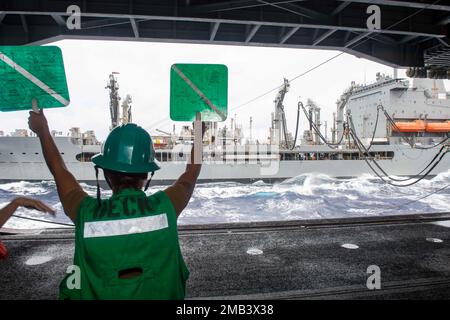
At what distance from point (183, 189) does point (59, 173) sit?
0.54 metres

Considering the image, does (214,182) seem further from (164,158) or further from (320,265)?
(320,265)

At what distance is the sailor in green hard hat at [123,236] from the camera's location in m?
1.00

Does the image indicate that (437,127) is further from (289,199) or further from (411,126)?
(289,199)

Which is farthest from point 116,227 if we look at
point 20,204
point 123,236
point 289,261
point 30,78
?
point 289,261

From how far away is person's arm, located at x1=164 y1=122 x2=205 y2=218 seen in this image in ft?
Answer: 4.05

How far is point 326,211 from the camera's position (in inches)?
625

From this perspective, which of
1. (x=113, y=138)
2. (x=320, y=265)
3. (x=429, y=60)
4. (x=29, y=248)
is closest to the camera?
(x=113, y=138)

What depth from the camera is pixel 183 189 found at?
51.2 inches

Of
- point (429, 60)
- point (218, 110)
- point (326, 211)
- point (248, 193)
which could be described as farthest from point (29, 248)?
point (248, 193)

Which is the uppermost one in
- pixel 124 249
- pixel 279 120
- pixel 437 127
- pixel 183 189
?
pixel 279 120

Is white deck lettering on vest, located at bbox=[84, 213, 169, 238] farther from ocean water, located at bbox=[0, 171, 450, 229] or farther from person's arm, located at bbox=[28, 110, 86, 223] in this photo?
ocean water, located at bbox=[0, 171, 450, 229]

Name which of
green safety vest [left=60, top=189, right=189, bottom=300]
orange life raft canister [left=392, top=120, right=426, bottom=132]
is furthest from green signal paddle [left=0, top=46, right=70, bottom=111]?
orange life raft canister [left=392, top=120, right=426, bottom=132]

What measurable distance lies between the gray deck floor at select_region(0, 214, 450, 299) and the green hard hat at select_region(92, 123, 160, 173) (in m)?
1.78

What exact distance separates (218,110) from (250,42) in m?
5.03
